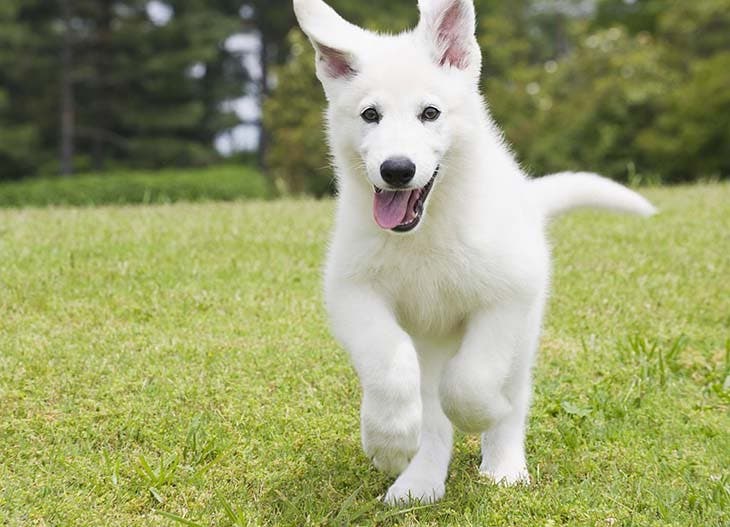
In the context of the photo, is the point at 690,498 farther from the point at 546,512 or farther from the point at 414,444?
the point at 414,444

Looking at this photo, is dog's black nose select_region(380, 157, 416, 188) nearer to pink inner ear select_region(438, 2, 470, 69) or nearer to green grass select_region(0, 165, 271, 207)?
pink inner ear select_region(438, 2, 470, 69)

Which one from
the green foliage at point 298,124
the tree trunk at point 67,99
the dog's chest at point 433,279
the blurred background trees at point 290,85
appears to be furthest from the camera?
the tree trunk at point 67,99

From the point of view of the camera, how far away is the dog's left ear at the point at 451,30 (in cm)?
354

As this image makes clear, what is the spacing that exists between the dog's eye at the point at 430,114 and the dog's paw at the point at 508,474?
1.42 metres

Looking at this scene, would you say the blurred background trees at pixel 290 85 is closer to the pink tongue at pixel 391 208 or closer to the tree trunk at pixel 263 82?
the tree trunk at pixel 263 82

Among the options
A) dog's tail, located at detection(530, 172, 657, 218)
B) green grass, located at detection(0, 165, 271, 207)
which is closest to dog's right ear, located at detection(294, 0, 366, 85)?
dog's tail, located at detection(530, 172, 657, 218)

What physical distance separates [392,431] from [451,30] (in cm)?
149

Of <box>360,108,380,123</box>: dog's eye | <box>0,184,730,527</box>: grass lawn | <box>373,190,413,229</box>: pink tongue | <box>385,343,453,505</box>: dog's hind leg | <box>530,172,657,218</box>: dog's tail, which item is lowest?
<box>0,184,730,527</box>: grass lawn

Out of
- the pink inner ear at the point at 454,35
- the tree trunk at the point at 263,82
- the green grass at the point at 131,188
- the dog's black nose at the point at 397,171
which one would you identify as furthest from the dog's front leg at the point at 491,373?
the tree trunk at the point at 263,82

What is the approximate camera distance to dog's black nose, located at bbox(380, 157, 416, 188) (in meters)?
3.18

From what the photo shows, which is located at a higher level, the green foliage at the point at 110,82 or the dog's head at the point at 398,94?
the dog's head at the point at 398,94

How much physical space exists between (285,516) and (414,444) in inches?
23.9

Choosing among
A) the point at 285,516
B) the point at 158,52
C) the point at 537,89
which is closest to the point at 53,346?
the point at 285,516

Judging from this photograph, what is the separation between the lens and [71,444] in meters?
4.07
